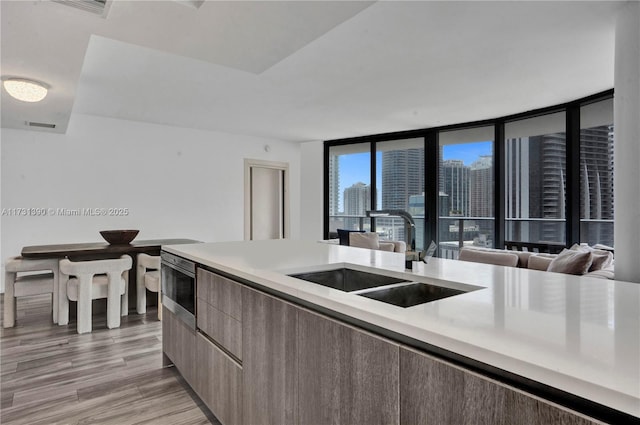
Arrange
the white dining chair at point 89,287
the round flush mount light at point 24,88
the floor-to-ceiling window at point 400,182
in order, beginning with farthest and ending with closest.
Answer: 1. the floor-to-ceiling window at point 400,182
2. the white dining chair at point 89,287
3. the round flush mount light at point 24,88

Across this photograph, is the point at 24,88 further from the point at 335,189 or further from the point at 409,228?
the point at 335,189

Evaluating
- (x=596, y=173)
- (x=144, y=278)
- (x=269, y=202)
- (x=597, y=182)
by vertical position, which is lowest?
(x=144, y=278)

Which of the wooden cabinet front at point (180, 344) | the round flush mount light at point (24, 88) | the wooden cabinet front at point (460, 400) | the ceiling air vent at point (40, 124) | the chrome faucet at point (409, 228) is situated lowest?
the wooden cabinet front at point (180, 344)

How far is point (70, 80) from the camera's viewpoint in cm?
312

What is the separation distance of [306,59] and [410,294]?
2.61m

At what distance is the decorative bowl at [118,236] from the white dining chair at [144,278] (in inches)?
12.7

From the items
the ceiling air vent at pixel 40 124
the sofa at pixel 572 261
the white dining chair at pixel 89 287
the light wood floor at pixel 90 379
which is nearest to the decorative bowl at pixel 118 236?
A: the white dining chair at pixel 89 287

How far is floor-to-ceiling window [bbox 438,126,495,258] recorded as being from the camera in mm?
5910

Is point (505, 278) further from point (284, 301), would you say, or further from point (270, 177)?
point (270, 177)

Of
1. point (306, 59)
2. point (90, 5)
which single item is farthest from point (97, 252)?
point (306, 59)

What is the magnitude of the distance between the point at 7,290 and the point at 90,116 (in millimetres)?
2912

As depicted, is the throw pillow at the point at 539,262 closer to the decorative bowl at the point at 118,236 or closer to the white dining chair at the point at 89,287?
the white dining chair at the point at 89,287

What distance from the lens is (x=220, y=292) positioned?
1.80 meters

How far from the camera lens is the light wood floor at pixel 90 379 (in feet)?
6.79
